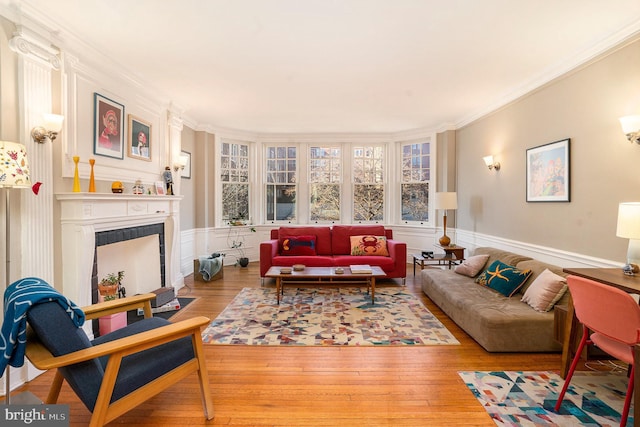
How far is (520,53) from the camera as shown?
3062mm

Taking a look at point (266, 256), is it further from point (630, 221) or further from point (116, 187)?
point (630, 221)

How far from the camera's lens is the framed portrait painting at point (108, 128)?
3139 millimetres

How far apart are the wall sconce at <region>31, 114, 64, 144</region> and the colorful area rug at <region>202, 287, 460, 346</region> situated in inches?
83.5

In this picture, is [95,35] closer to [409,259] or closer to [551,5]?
[551,5]

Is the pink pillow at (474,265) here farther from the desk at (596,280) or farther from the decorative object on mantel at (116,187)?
the decorative object on mantel at (116,187)

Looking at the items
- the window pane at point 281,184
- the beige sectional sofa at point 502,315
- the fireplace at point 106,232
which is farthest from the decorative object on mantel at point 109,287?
the window pane at point 281,184

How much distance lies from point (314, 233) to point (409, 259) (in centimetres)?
225

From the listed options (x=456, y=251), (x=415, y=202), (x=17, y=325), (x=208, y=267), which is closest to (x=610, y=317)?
(x=17, y=325)

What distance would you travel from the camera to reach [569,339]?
7.70ft

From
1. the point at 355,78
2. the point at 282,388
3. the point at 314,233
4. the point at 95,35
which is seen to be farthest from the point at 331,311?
the point at 95,35

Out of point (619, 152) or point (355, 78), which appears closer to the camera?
point (619, 152)

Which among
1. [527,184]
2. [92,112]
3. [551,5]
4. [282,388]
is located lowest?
[282,388]

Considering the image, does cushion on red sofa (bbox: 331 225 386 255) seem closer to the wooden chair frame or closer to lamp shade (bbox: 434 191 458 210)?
lamp shade (bbox: 434 191 458 210)

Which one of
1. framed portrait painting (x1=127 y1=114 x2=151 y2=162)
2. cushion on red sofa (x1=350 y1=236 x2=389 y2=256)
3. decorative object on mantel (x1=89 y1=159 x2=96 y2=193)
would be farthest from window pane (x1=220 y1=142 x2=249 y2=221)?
decorative object on mantel (x1=89 y1=159 x2=96 y2=193)
